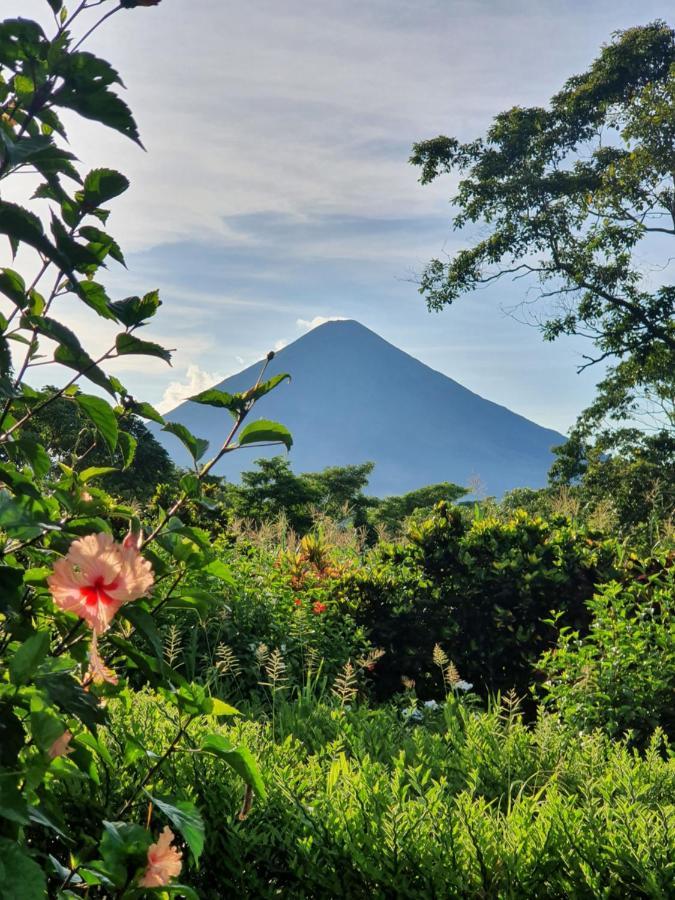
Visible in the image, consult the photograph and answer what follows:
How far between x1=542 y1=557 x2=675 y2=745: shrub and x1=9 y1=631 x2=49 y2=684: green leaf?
279 centimetres

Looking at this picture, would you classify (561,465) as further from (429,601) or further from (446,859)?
(446,859)

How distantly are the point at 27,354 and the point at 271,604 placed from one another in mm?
3990

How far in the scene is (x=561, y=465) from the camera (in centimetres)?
2133

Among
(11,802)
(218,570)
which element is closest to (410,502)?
(218,570)

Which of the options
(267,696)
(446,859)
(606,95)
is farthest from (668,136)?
(446,859)

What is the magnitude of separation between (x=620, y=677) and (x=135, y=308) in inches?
128

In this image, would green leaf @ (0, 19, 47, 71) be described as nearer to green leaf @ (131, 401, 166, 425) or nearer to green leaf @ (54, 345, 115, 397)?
green leaf @ (54, 345, 115, 397)

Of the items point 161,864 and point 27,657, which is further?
point 161,864

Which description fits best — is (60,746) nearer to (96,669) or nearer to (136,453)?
(96,669)

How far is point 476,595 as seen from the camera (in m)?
5.61

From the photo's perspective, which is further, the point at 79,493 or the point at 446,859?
the point at 446,859

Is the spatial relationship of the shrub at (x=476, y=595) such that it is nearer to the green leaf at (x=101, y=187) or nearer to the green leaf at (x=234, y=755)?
the green leaf at (x=234, y=755)

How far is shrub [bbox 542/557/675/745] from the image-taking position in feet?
12.1

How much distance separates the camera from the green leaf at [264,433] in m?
1.51
